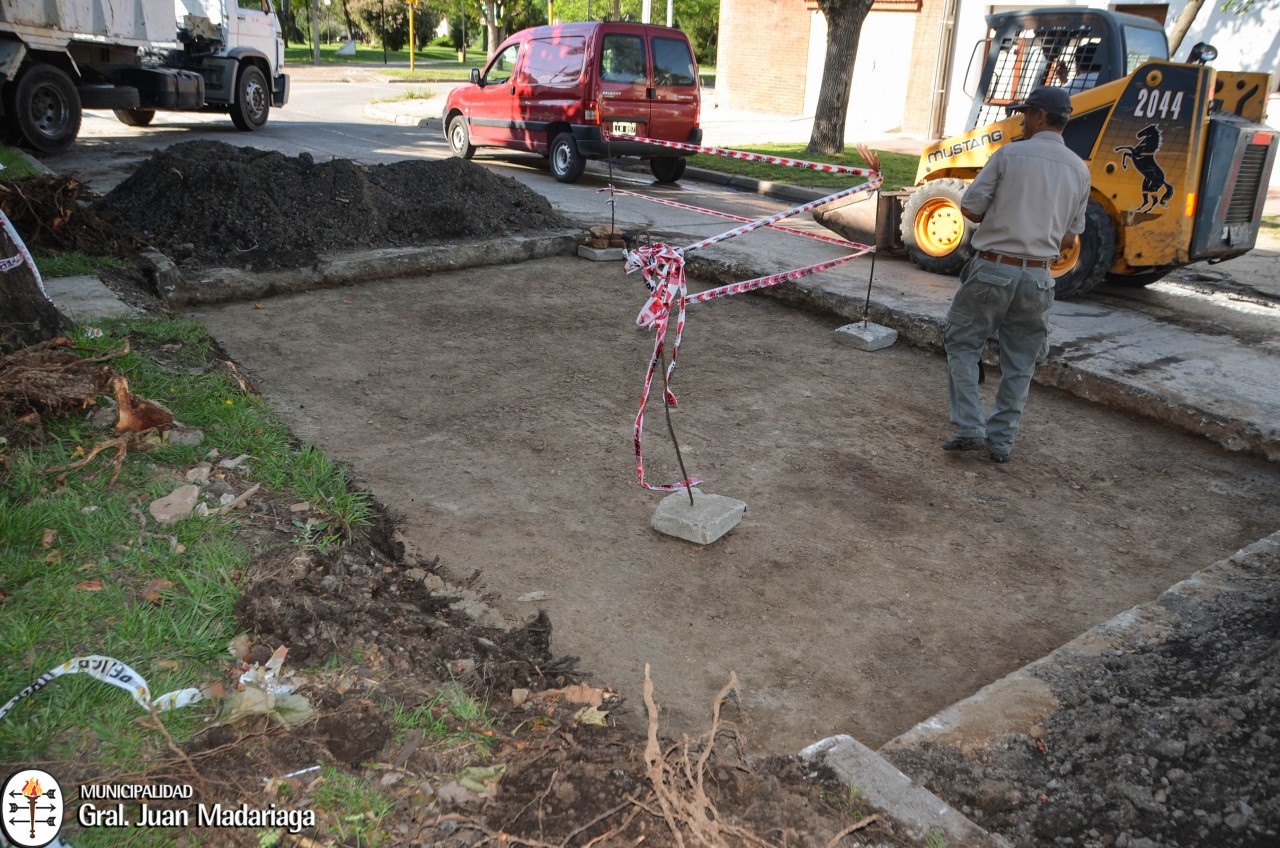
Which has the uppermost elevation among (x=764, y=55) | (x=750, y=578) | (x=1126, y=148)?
(x=764, y=55)

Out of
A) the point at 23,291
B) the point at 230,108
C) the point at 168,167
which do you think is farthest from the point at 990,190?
the point at 230,108

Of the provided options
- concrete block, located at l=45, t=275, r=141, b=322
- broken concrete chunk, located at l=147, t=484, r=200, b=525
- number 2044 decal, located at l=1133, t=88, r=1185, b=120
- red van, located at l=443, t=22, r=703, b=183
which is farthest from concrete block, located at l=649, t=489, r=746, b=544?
red van, located at l=443, t=22, r=703, b=183

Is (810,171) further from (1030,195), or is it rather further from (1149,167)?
(1030,195)

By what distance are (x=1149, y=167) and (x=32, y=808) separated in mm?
8158

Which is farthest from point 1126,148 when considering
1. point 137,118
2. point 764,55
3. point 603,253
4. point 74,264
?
point 764,55

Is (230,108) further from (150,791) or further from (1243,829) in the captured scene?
(1243,829)

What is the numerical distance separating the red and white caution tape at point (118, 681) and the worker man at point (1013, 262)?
13.3ft

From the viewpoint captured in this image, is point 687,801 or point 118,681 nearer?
point 687,801

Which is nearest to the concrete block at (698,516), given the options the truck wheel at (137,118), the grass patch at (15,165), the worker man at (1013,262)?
the worker man at (1013,262)

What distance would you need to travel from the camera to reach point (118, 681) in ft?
8.63

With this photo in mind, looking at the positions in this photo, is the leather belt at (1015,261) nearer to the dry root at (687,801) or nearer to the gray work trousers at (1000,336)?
the gray work trousers at (1000,336)

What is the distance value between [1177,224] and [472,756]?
23.9 feet

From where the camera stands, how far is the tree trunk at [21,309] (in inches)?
179

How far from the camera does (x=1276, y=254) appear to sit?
10539 mm
